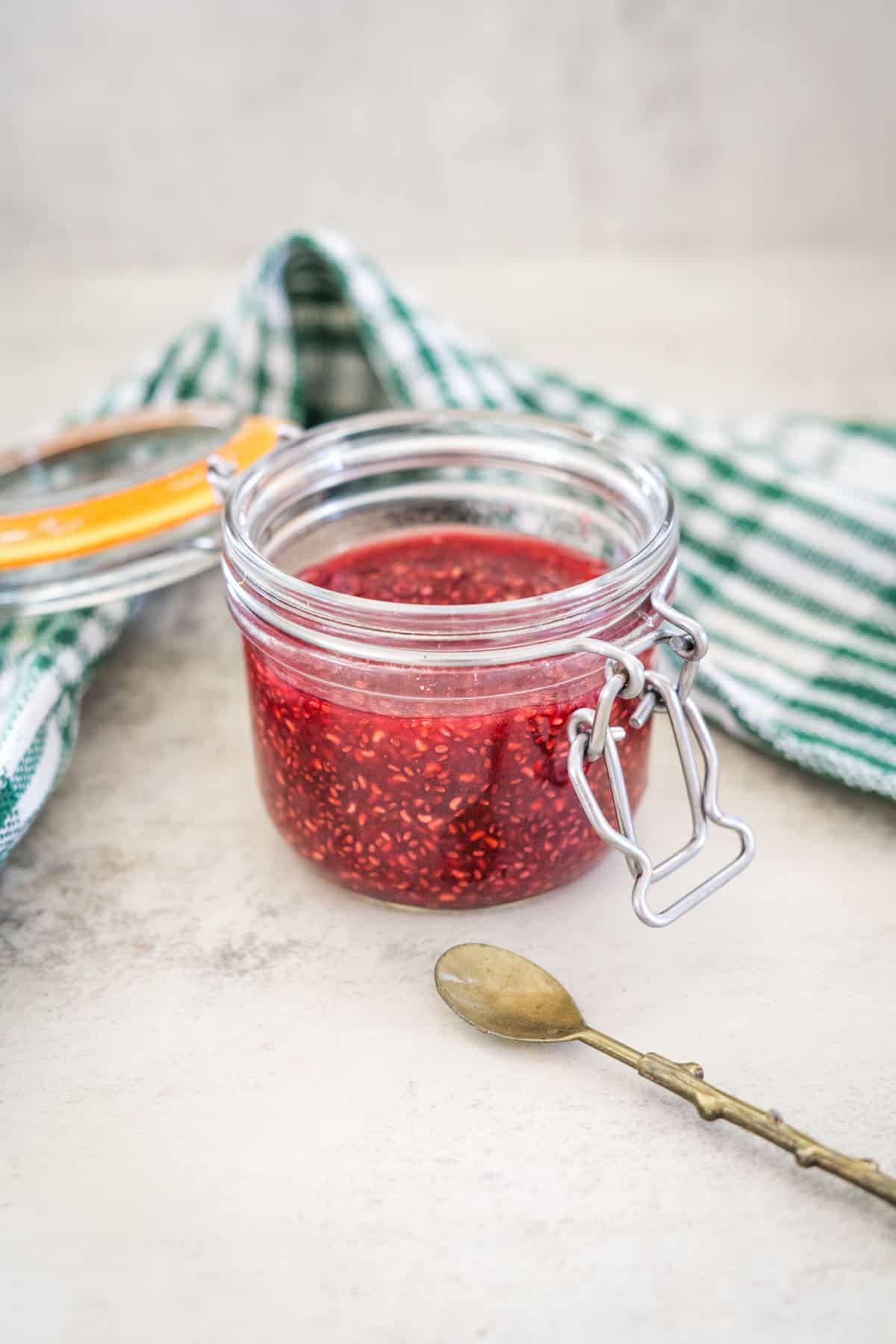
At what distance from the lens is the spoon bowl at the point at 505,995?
2.94ft

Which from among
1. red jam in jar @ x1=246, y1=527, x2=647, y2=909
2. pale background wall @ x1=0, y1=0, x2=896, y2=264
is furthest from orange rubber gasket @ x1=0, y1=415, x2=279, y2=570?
pale background wall @ x1=0, y1=0, x2=896, y2=264

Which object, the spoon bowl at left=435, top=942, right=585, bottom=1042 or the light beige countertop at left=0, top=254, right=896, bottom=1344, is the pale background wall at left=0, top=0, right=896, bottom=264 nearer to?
the light beige countertop at left=0, top=254, right=896, bottom=1344

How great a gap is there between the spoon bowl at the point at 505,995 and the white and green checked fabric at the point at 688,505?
0.34 meters

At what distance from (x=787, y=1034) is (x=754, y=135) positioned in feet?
5.85

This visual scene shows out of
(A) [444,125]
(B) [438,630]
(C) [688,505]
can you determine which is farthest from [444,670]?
(A) [444,125]

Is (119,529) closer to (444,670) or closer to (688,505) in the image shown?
(444,670)

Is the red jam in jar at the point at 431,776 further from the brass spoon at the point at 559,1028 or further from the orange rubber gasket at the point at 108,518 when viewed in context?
the orange rubber gasket at the point at 108,518

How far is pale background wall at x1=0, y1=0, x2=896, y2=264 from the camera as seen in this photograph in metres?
2.17

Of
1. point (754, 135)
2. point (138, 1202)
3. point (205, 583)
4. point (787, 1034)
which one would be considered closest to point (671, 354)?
point (754, 135)

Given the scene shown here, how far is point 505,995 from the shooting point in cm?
91

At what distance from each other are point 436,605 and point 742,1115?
0.40 m

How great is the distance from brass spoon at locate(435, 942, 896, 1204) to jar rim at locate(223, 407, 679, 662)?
0.22 metres

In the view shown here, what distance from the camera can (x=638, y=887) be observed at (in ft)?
2.80

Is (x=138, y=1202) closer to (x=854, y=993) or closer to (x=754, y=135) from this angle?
(x=854, y=993)
